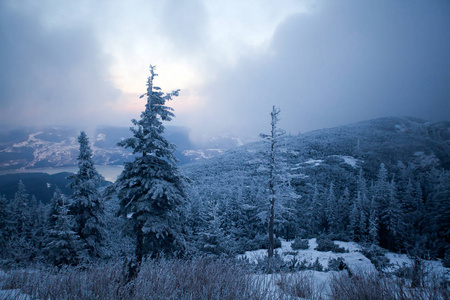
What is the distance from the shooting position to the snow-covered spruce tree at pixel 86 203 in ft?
39.0

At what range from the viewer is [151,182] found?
755 centimetres

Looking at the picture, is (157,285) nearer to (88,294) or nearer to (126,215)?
(88,294)

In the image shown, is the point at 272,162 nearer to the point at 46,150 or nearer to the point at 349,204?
the point at 349,204

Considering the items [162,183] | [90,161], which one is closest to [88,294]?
[162,183]

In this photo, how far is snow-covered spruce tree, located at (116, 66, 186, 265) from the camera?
7496 millimetres

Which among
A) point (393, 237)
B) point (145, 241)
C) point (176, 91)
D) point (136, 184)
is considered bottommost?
point (393, 237)

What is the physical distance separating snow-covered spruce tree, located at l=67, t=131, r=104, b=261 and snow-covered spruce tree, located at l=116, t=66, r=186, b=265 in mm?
6045

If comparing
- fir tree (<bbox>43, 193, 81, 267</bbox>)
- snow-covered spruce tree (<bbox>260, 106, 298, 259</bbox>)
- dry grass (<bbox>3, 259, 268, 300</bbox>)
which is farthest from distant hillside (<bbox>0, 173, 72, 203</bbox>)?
dry grass (<bbox>3, 259, 268, 300</bbox>)

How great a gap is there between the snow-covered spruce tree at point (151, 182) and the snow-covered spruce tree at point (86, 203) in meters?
6.04

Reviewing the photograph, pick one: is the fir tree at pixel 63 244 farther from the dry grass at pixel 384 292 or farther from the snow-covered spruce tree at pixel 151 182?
the dry grass at pixel 384 292

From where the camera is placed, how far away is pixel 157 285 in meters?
3.02

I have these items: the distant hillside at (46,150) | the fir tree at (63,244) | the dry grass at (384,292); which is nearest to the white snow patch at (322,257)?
the dry grass at (384,292)

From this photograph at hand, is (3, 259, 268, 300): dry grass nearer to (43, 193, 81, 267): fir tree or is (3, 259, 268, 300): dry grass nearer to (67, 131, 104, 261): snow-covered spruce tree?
(43, 193, 81, 267): fir tree

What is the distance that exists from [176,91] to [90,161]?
332 inches
